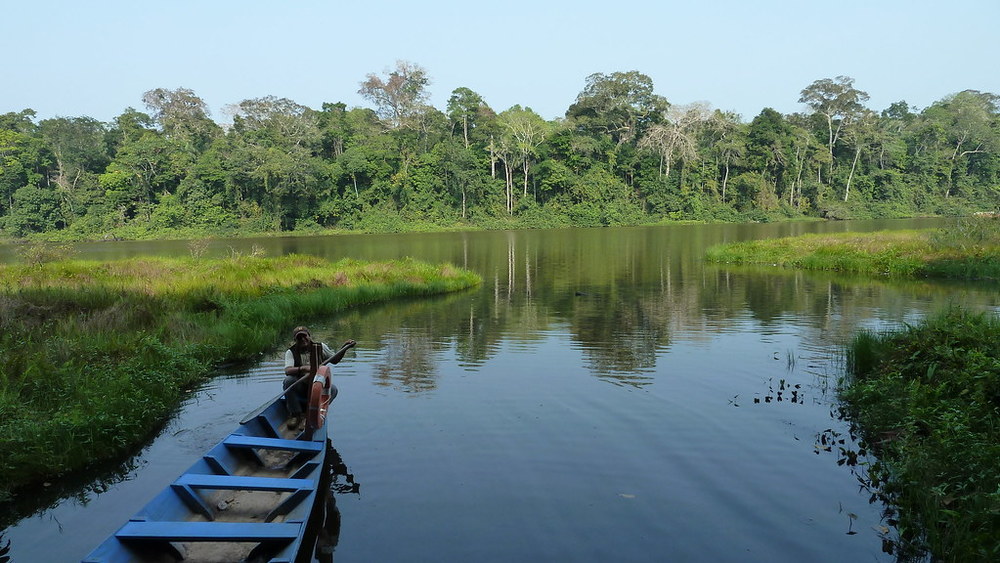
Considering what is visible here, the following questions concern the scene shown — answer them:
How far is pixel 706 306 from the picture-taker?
853 inches

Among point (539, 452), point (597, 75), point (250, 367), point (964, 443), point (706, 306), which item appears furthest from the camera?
point (597, 75)

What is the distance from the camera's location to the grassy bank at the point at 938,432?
610 centimetres

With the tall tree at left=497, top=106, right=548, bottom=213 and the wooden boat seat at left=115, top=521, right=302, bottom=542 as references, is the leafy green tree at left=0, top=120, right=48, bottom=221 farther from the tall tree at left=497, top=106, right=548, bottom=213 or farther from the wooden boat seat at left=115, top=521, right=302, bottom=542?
the wooden boat seat at left=115, top=521, right=302, bottom=542

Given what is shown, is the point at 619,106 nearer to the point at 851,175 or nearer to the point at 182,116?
the point at 851,175

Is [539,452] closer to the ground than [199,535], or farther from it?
closer to the ground

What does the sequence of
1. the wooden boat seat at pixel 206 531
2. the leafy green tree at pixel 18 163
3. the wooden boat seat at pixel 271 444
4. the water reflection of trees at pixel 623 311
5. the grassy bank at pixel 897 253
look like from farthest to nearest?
1. the leafy green tree at pixel 18 163
2. the grassy bank at pixel 897 253
3. the water reflection of trees at pixel 623 311
4. the wooden boat seat at pixel 271 444
5. the wooden boat seat at pixel 206 531

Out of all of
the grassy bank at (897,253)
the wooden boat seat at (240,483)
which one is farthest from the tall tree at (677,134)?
the wooden boat seat at (240,483)

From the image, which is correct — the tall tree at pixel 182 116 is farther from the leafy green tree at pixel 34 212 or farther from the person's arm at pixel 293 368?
the person's arm at pixel 293 368

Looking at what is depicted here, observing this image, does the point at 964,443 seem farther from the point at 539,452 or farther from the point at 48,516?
the point at 48,516

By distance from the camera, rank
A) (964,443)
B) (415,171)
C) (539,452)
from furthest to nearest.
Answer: (415,171) → (539,452) → (964,443)

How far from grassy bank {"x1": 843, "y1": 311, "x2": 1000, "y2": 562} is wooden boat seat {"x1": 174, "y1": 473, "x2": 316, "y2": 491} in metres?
6.00

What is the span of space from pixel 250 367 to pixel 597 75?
72905mm

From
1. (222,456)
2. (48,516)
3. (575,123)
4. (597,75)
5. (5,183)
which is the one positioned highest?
(597,75)

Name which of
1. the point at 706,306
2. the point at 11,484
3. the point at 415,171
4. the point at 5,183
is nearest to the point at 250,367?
the point at 11,484
